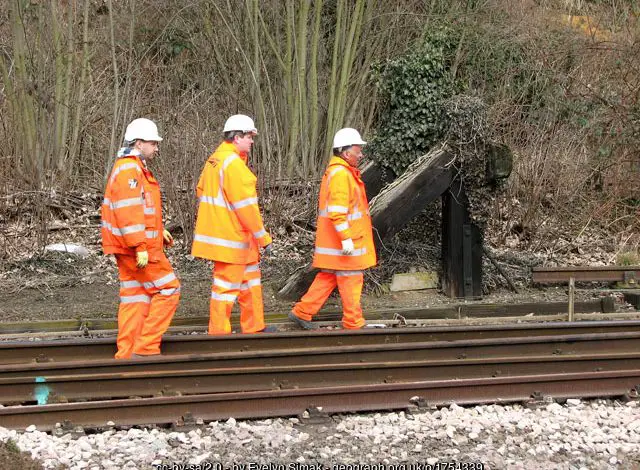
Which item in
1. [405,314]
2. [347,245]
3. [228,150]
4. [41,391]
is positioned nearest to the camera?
[41,391]

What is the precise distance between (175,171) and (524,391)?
23.9 feet

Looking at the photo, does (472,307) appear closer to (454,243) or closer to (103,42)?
(454,243)

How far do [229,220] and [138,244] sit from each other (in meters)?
1.06

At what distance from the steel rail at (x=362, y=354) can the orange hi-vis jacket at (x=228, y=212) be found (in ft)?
3.27

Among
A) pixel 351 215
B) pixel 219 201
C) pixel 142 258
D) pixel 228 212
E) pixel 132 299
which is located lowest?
pixel 132 299

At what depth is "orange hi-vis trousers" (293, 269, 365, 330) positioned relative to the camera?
902 centimetres

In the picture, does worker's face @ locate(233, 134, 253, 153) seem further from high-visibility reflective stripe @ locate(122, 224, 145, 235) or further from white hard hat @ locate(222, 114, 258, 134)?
high-visibility reflective stripe @ locate(122, 224, 145, 235)

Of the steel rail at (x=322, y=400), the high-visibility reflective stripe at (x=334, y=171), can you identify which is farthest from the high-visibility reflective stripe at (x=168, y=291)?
the high-visibility reflective stripe at (x=334, y=171)

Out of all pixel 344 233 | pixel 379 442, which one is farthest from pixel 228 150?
pixel 379 442

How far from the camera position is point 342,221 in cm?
879

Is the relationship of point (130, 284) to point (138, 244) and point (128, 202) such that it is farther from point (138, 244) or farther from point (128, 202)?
point (128, 202)

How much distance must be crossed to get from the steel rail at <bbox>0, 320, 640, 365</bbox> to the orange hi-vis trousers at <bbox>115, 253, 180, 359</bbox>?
0.93 ft

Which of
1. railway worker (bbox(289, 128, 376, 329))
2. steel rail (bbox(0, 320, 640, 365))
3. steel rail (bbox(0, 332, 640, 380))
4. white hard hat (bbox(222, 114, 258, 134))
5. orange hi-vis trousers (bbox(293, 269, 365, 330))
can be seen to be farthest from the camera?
orange hi-vis trousers (bbox(293, 269, 365, 330))

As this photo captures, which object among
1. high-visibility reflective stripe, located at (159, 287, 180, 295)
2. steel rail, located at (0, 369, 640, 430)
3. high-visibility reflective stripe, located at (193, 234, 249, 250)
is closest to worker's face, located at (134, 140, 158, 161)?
high-visibility reflective stripe, located at (193, 234, 249, 250)
